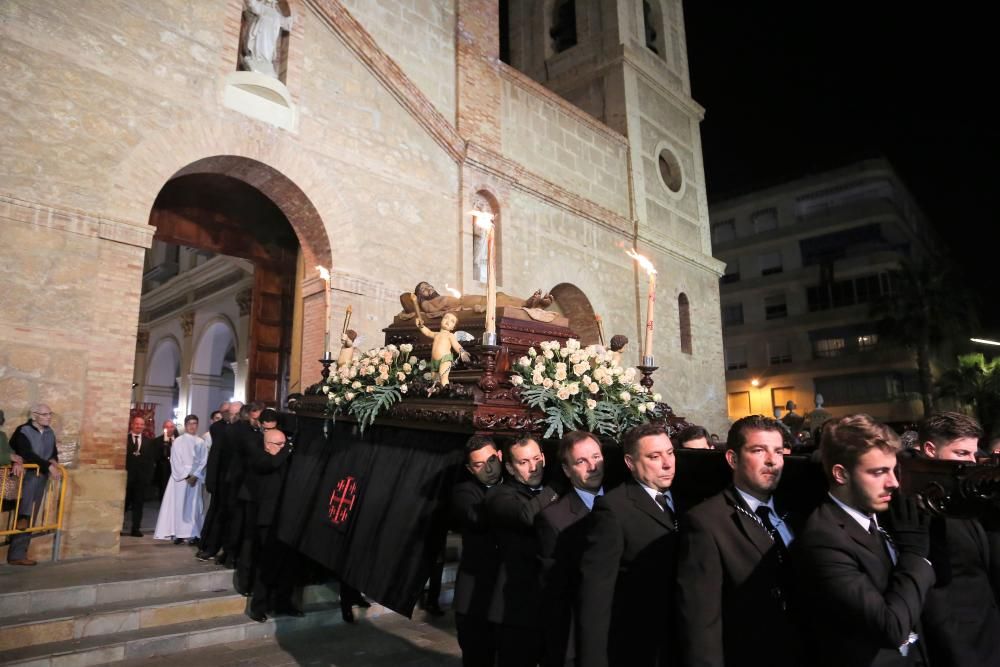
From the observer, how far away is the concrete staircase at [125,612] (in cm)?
435

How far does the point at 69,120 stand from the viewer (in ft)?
23.0

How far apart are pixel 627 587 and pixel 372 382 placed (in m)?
3.17

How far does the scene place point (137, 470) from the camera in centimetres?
820

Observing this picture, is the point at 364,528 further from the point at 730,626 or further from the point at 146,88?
the point at 146,88

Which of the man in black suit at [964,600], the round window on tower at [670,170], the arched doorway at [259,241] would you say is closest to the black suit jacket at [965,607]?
the man in black suit at [964,600]

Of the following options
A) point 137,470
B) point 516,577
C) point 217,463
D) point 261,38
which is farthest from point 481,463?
point 261,38

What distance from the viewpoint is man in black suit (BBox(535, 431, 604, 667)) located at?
2.74 m

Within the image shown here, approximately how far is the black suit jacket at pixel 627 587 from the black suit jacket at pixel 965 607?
0.88 meters

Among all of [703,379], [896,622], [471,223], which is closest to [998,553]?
[896,622]

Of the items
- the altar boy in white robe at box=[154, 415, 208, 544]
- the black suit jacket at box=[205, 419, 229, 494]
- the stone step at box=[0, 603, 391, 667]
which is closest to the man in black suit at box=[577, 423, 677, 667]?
the stone step at box=[0, 603, 391, 667]

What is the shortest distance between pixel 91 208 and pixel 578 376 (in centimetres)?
586

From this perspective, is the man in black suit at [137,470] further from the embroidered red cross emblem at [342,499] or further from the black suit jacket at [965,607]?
the black suit jacket at [965,607]

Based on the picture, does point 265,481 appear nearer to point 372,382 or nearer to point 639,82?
point 372,382

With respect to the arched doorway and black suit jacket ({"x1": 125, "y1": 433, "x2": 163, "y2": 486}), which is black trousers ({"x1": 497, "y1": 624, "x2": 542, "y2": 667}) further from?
the arched doorway
